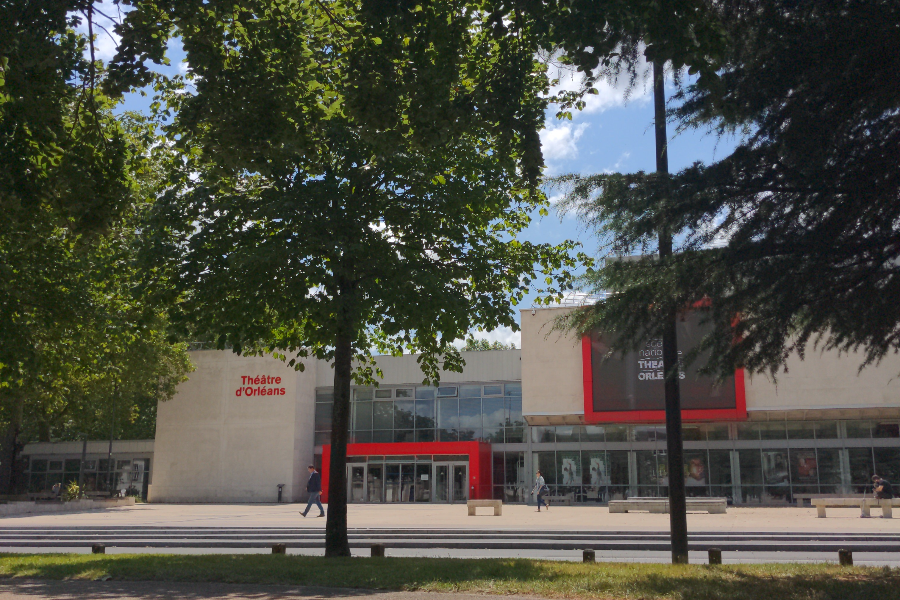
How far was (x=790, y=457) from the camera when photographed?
34719mm

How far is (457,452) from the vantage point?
38.8 m

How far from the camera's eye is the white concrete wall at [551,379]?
3553 cm

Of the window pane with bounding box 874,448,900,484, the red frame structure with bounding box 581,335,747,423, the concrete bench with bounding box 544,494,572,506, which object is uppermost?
the red frame structure with bounding box 581,335,747,423

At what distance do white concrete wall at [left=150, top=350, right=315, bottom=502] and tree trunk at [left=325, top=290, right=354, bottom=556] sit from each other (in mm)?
30355

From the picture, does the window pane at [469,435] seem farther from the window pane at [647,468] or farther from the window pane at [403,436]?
the window pane at [647,468]

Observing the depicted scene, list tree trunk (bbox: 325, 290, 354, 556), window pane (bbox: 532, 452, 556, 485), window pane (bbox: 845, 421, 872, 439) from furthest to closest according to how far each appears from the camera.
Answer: window pane (bbox: 532, 452, 556, 485), window pane (bbox: 845, 421, 872, 439), tree trunk (bbox: 325, 290, 354, 556)

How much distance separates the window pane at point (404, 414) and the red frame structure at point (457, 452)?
6.14ft

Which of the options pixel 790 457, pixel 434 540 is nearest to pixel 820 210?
pixel 434 540

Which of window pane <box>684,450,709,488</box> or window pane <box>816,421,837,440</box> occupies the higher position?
window pane <box>816,421,837,440</box>

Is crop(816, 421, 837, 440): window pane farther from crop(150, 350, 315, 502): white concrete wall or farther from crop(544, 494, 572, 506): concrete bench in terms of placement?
crop(150, 350, 315, 502): white concrete wall

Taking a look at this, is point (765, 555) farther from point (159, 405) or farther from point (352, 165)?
point (159, 405)

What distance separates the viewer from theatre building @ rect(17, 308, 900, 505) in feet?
110

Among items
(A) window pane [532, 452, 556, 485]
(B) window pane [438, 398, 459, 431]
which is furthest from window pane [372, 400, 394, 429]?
(A) window pane [532, 452, 556, 485]

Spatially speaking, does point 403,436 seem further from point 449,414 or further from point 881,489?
point 881,489
